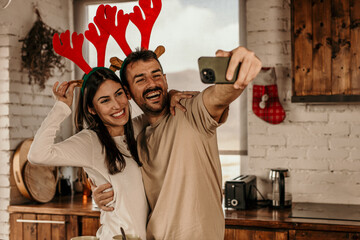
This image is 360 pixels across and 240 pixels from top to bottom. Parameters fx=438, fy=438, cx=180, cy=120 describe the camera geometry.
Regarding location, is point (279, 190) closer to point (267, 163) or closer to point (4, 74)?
point (267, 163)

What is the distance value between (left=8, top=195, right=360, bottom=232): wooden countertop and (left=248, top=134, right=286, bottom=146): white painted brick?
46cm

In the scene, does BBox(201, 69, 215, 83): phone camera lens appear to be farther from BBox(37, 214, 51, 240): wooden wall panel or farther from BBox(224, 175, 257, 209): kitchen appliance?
BBox(37, 214, 51, 240): wooden wall panel

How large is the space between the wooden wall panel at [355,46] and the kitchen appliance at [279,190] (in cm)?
72

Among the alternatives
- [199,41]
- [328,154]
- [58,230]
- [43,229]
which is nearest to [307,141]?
[328,154]

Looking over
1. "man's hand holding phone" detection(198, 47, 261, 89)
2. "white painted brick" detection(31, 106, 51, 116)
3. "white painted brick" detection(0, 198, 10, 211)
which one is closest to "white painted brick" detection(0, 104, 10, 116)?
"white painted brick" detection(31, 106, 51, 116)

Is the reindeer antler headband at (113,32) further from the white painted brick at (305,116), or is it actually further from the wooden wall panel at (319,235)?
the white painted brick at (305,116)

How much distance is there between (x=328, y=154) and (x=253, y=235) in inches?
35.2

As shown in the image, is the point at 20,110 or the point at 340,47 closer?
the point at 340,47

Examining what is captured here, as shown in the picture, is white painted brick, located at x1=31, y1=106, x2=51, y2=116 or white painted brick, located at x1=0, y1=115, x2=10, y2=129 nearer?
white painted brick, located at x1=0, y1=115, x2=10, y2=129

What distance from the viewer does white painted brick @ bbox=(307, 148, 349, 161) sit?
3098 millimetres

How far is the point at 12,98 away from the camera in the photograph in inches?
127

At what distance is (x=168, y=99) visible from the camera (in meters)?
1.79

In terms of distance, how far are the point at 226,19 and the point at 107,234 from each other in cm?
233

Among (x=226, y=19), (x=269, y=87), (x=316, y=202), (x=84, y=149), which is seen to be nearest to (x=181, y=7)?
(x=226, y=19)
